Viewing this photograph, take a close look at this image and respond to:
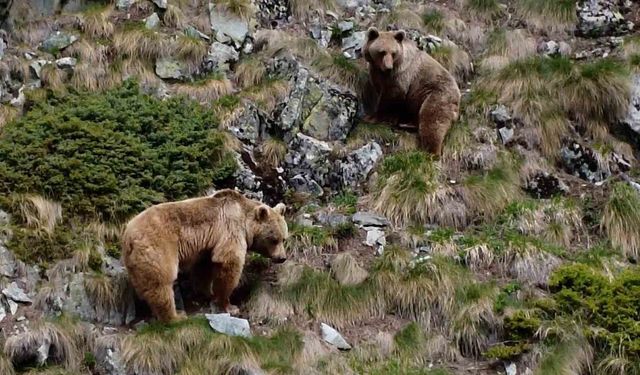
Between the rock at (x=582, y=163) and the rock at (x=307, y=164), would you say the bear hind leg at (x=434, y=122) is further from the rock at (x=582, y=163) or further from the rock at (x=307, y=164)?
the rock at (x=582, y=163)

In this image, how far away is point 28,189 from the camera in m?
9.45

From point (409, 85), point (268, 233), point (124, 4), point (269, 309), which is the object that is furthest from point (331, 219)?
point (124, 4)

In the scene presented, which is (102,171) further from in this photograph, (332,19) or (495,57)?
(495,57)

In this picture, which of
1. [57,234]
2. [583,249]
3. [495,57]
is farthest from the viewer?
[495,57]

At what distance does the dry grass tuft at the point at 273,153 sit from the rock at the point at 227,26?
216 centimetres

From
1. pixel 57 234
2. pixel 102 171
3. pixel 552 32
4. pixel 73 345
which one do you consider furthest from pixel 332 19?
pixel 73 345

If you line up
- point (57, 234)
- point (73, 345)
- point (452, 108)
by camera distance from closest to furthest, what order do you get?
1. point (73, 345)
2. point (57, 234)
3. point (452, 108)

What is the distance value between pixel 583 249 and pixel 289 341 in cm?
380

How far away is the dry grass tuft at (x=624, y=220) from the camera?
10039 millimetres

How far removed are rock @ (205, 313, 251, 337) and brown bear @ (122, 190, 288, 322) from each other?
281mm

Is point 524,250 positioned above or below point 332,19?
below

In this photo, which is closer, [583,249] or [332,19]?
[583,249]

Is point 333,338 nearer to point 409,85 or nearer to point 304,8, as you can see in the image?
point 409,85

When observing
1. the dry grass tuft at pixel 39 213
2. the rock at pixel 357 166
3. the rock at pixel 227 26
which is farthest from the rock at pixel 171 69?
the dry grass tuft at pixel 39 213
